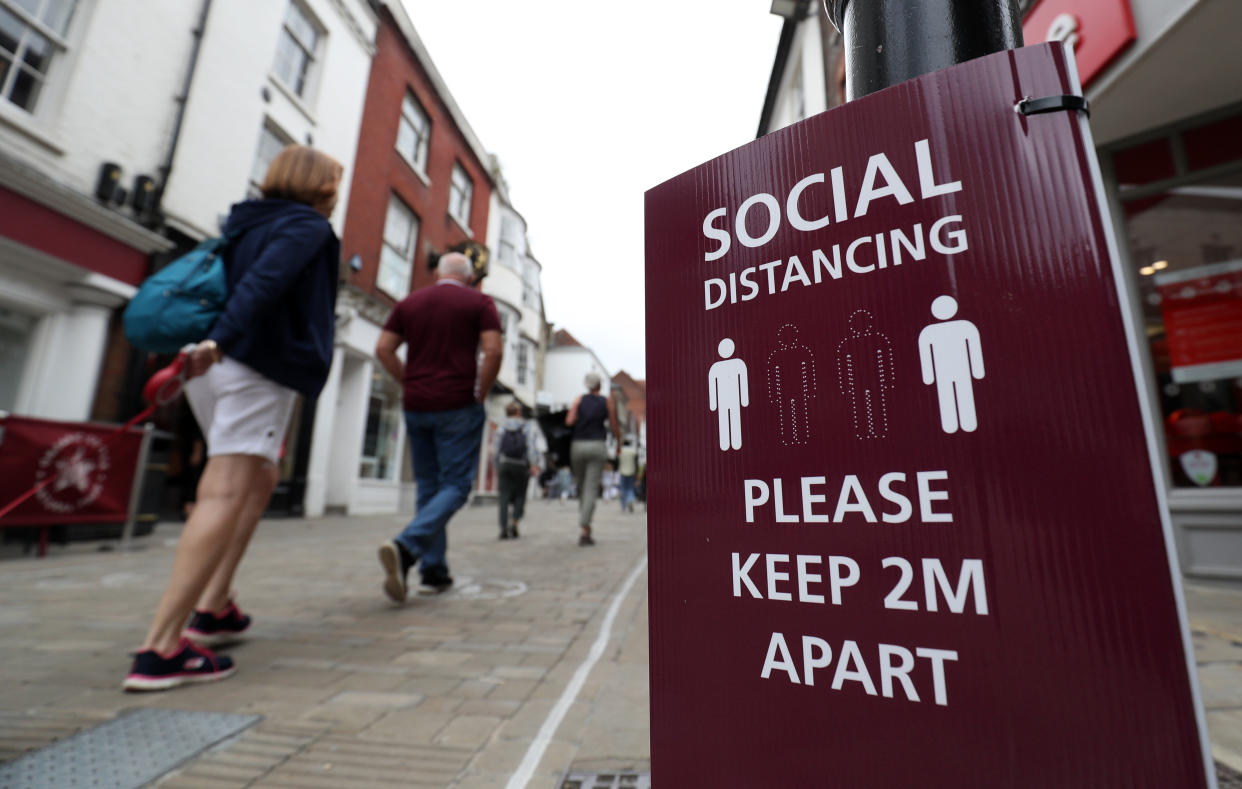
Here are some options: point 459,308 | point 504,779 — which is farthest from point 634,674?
point 459,308

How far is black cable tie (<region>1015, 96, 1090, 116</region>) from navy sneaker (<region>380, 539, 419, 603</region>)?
300cm

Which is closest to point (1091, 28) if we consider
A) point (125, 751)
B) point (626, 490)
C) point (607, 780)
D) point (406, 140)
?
point (607, 780)

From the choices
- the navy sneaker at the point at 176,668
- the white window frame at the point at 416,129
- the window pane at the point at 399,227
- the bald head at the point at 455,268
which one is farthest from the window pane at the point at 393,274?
the navy sneaker at the point at 176,668

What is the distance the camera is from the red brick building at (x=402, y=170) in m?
12.1

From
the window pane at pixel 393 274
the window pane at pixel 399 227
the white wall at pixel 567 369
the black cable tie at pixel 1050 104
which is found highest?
the white wall at pixel 567 369

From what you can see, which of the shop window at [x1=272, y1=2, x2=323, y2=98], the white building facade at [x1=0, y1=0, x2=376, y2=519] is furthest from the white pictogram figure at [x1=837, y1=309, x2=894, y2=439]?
the shop window at [x1=272, y1=2, x2=323, y2=98]

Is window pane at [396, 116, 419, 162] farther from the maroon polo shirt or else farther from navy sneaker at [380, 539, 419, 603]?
navy sneaker at [380, 539, 419, 603]

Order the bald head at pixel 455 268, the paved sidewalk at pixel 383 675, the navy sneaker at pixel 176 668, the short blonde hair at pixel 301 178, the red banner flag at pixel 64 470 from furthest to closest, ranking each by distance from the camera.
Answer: the red banner flag at pixel 64 470 → the bald head at pixel 455 268 → the short blonde hair at pixel 301 178 → the navy sneaker at pixel 176 668 → the paved sidewalk at pixel 383 675

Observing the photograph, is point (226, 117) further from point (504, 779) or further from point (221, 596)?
point (504, 779)

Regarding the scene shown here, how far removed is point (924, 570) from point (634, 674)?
1.50 m

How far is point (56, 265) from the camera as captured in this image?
6.05m

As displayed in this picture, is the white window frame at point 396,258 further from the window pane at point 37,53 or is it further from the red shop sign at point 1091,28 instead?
the red shop sign at point 1091,28

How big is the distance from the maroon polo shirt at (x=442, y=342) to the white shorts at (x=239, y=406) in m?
1.12

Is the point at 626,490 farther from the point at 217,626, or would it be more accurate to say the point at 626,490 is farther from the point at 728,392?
the point at 728,392
